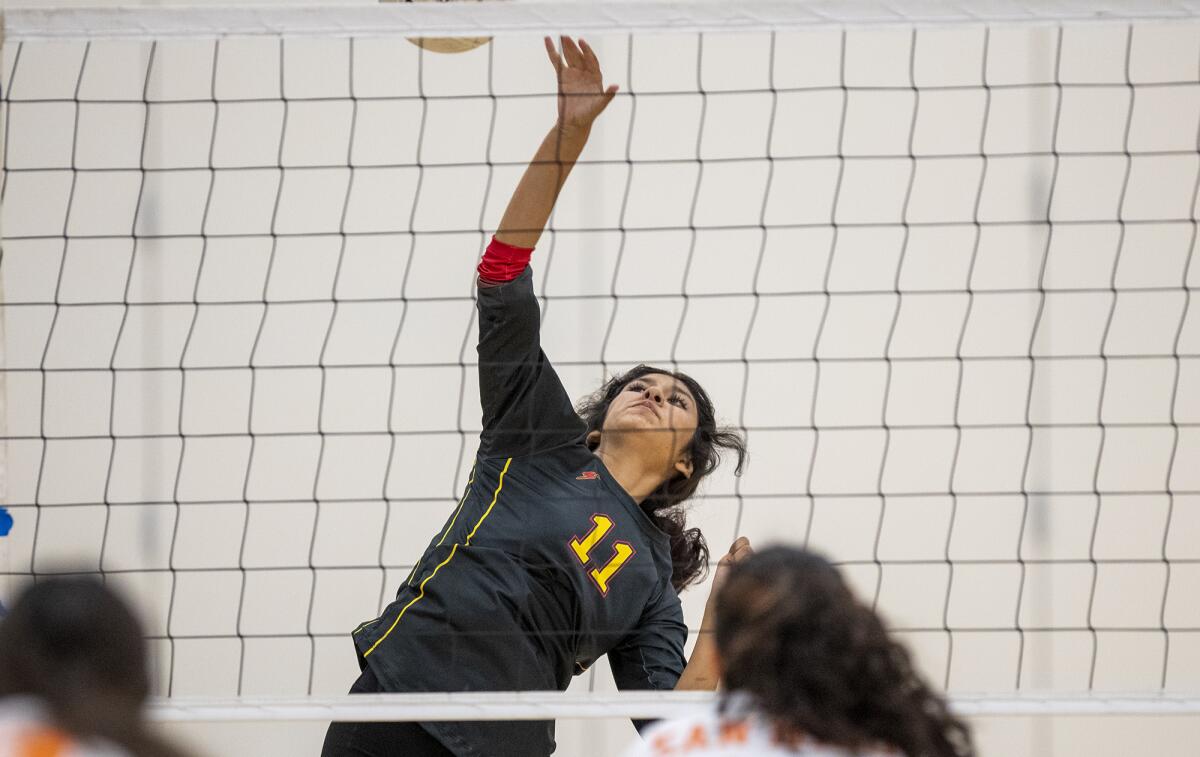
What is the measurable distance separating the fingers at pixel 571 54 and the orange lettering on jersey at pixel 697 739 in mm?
1362

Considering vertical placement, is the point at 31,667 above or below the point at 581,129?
below

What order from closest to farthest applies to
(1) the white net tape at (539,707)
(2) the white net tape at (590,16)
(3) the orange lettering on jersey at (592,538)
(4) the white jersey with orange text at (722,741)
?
(4) the white jersey with orange text at (722,741) < (1) the white net tape at (539,707) < (2) the white net tape at (590,16) < (3) the orange lettering on jersey at (592,538)

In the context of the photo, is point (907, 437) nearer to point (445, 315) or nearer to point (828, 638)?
point (445, 315)

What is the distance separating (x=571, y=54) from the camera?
7.35 feet

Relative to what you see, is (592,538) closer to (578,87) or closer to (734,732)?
(578,87)

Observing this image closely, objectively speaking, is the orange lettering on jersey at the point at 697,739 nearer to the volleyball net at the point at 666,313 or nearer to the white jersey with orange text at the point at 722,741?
the white jersey with orange text at the point at 722,741

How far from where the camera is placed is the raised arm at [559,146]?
2.20 meters

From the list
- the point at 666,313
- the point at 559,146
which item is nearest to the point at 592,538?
the point at 559,146

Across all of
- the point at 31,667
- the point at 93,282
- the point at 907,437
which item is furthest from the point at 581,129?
the point at 93,282

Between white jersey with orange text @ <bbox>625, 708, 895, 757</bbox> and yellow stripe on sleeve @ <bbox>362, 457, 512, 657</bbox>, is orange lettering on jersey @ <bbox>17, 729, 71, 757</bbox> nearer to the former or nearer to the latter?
white jersey with orange text @ <bbox>625, 708, 895, 757</bbox>

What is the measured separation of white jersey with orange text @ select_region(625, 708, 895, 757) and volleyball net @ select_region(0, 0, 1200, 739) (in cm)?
246

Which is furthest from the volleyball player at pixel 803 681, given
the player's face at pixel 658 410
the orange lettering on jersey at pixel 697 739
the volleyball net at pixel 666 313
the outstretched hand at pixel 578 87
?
the volleyball net at pixel 666 313

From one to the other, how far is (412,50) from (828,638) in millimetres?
3057

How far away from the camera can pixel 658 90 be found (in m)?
3.90
